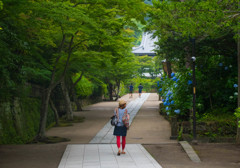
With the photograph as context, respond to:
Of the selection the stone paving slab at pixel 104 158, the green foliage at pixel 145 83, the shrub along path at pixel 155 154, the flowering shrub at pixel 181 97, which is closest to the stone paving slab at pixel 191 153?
the shrub along path at pixel 155 154

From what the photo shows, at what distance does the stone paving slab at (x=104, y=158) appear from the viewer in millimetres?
9727

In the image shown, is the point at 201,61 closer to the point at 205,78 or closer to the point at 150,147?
the point at 205,78

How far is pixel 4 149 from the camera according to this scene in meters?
12.9

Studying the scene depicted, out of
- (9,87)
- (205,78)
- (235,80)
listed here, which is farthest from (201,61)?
(9,87)

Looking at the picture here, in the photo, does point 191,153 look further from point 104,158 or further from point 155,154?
point 104,158

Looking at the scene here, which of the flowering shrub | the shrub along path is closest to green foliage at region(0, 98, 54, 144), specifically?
the shrub along path

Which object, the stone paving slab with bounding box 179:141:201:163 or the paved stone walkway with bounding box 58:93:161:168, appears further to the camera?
the stone paving slab with bounding box 179:141:201:163

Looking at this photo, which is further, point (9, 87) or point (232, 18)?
point (9, 87)

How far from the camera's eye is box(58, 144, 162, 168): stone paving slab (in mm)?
9727

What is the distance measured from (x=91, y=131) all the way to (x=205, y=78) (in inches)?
232

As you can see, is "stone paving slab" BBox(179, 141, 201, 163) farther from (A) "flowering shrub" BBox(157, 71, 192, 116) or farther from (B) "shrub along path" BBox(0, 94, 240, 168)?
(A) "flowering shrub" BBox(157, 71, 192, 116)

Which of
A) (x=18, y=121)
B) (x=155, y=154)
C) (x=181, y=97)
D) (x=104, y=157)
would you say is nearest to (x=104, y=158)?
(x=104, y=157)

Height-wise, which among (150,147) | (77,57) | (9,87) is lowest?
(150,147)

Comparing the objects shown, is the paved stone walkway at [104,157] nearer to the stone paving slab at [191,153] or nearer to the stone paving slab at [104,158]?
the stone paving slab at [104,158]
